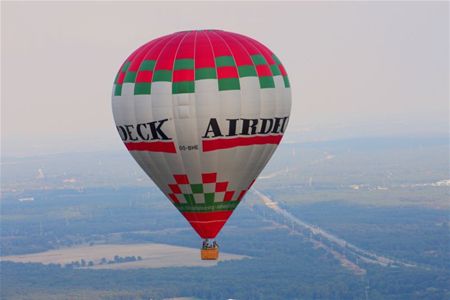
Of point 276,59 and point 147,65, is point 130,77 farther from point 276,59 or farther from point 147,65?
point 276,59

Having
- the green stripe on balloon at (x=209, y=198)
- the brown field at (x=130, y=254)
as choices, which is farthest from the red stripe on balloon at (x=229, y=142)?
the brown field at (x=130, y=254)

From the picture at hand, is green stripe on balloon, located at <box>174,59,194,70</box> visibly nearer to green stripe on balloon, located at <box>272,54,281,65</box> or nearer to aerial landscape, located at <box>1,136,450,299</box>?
green stripe on balloon, located at <box>272,54,281,65</box>

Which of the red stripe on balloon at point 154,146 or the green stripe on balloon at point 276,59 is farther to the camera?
the green stripe on balloon at point 276,59

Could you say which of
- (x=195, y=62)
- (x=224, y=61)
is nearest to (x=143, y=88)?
(x=195, y=62)

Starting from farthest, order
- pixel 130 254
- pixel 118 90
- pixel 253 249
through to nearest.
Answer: pixel 130 254 → pixel 253 249 → pixel 118 90

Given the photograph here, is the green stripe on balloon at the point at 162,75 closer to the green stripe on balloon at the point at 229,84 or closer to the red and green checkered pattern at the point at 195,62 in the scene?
the red and green checkered pattern at the point at 195,62

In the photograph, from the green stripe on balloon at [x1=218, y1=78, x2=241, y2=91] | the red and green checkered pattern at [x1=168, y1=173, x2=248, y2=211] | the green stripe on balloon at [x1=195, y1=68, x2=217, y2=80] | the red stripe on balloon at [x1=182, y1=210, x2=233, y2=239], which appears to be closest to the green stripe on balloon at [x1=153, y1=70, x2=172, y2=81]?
the green stripe on balloon at [x1=195, y1=68, x2=217, y2=80]
